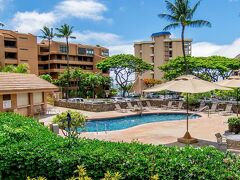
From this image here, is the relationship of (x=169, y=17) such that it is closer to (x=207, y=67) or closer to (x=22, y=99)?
(x=207, y=67)

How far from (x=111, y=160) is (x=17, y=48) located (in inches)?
2149

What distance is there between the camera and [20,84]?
26.6 m

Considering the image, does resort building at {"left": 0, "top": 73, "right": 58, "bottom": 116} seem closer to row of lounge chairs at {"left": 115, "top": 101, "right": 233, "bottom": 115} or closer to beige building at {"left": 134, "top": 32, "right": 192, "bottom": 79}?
row of lounge chairs at {"left": 115, "top": 101, "right": 233, "bottom": 115}

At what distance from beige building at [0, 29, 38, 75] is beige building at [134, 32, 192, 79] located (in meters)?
27.2

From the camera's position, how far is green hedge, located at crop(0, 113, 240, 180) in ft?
17.9

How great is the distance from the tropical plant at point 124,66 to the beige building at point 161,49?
17888 millimetres

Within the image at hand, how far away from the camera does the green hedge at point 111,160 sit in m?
5.44

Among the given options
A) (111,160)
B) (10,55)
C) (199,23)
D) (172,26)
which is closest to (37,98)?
(172,26)

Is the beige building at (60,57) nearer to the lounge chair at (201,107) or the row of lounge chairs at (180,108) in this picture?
the row of lounge chairs at (180,108)

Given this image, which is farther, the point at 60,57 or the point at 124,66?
the point at 60,57

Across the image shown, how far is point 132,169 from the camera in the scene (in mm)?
5691

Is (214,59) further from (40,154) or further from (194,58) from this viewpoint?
(40,154)

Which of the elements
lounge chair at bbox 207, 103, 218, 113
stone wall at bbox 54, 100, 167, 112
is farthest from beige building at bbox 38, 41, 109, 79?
lounge chair at bbox 207, 103, 218, 113

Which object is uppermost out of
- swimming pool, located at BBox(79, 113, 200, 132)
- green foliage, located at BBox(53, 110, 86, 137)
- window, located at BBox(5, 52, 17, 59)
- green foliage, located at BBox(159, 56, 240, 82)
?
window, located at BBox(5, 52, 17, 59)
